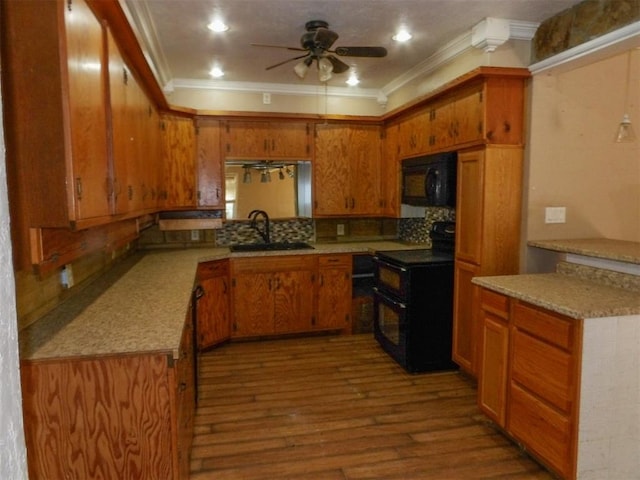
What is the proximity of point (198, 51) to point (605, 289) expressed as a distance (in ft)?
10.9

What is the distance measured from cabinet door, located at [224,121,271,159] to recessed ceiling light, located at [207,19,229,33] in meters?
1.36

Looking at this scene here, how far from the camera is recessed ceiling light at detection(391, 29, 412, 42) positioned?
3.12m

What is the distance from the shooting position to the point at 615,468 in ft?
6.87

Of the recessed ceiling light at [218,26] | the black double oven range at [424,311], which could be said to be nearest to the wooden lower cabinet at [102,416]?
the black double oven range at [424,311]

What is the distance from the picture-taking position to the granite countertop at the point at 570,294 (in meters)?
2.02

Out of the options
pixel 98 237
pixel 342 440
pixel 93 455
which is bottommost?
pixel 342 440

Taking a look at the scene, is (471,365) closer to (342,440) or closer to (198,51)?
(342,440)

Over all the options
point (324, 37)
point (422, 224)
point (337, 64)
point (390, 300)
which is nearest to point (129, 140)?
point (324, 37)

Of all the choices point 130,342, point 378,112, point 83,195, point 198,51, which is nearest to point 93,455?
point 130,342

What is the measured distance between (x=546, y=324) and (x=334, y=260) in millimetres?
2407

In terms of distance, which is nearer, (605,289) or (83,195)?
(83,195)

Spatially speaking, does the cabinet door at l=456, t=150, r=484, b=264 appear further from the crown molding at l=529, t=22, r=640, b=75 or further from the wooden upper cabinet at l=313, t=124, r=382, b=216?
the wooden upper cabinet at l=313, t=124, r=382, b=216

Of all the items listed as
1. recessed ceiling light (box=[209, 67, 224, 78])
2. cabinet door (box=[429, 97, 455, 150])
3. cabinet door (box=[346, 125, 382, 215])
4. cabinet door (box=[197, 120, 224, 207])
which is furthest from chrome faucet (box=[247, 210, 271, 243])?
cabinet door (box=[429, 97, 455, 150])

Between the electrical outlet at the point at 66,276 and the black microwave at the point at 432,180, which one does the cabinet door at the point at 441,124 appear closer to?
the black microwave at the point at 432,180
